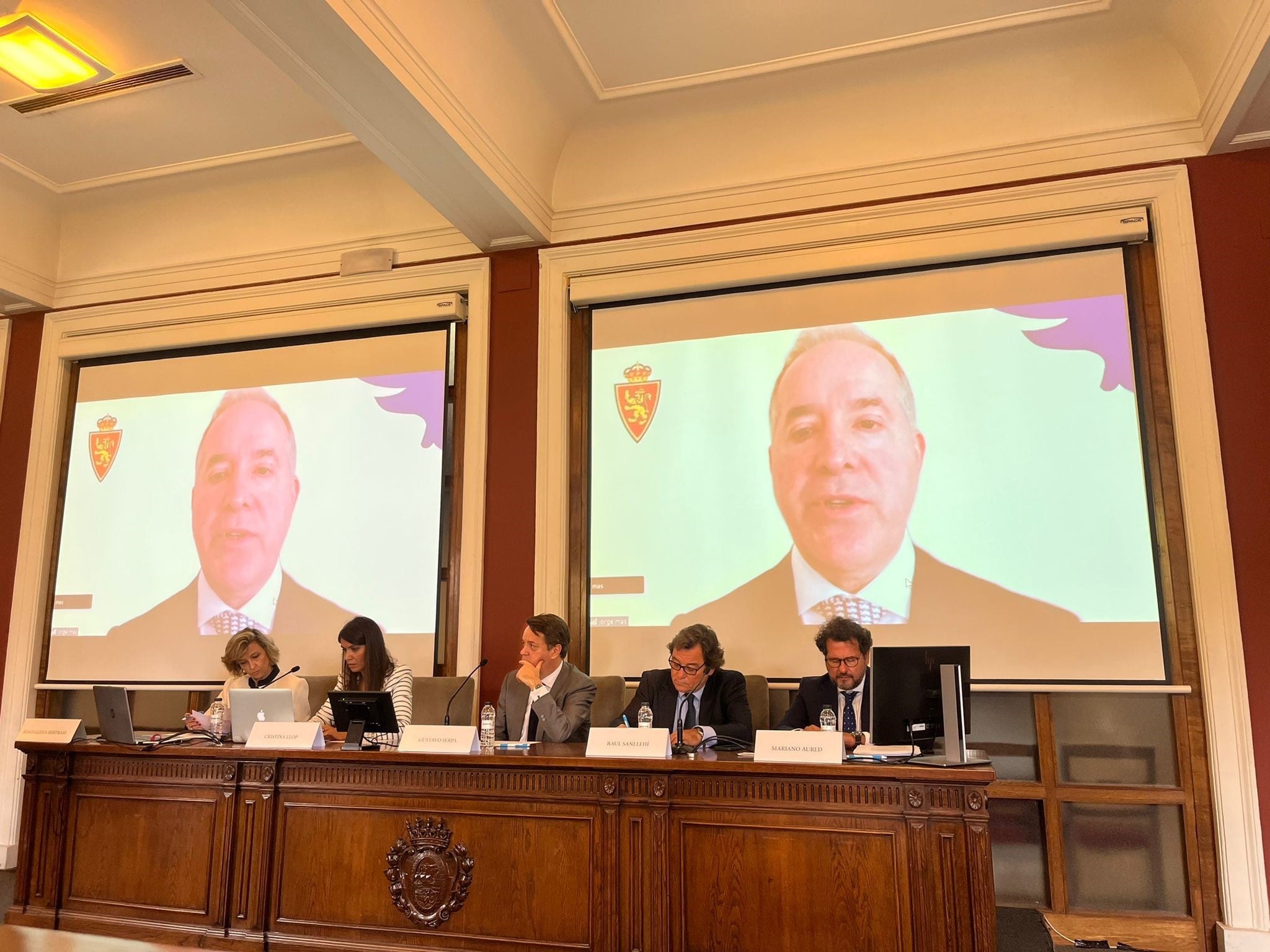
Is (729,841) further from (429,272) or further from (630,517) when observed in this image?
(429,272)

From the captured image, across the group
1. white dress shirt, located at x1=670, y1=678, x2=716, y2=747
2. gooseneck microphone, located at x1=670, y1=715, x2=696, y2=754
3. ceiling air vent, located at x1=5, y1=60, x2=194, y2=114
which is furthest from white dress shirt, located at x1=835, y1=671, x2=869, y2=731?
ceiling air vent, located at x1=5, y1=60, x2=194, y2=114

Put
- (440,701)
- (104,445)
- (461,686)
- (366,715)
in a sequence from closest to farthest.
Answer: (366,715) < (461,686) < (440,701) < (104,445)

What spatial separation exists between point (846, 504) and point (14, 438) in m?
4.91

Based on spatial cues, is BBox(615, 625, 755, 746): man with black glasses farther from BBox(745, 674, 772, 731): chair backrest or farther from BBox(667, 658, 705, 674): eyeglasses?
BBox(745, 674, 772, 731): chair backrest

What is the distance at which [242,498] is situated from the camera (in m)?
5.24

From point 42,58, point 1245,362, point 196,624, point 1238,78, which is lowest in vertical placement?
point 196,624

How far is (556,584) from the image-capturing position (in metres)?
4.53

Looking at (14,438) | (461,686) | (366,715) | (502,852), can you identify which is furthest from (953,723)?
(14,438)

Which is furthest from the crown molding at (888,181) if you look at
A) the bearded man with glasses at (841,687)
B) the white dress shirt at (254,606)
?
the white dress shirt at (254,606)

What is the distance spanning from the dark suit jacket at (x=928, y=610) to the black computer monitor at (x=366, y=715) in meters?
1.53

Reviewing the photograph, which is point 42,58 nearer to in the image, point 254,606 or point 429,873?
point 254,606

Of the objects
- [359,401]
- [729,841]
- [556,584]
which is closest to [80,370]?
[359,401]

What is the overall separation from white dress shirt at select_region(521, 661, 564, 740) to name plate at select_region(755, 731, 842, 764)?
1104mm

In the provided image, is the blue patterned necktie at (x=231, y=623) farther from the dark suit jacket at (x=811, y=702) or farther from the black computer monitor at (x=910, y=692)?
the black computer monitor at (x=910, y=692)
